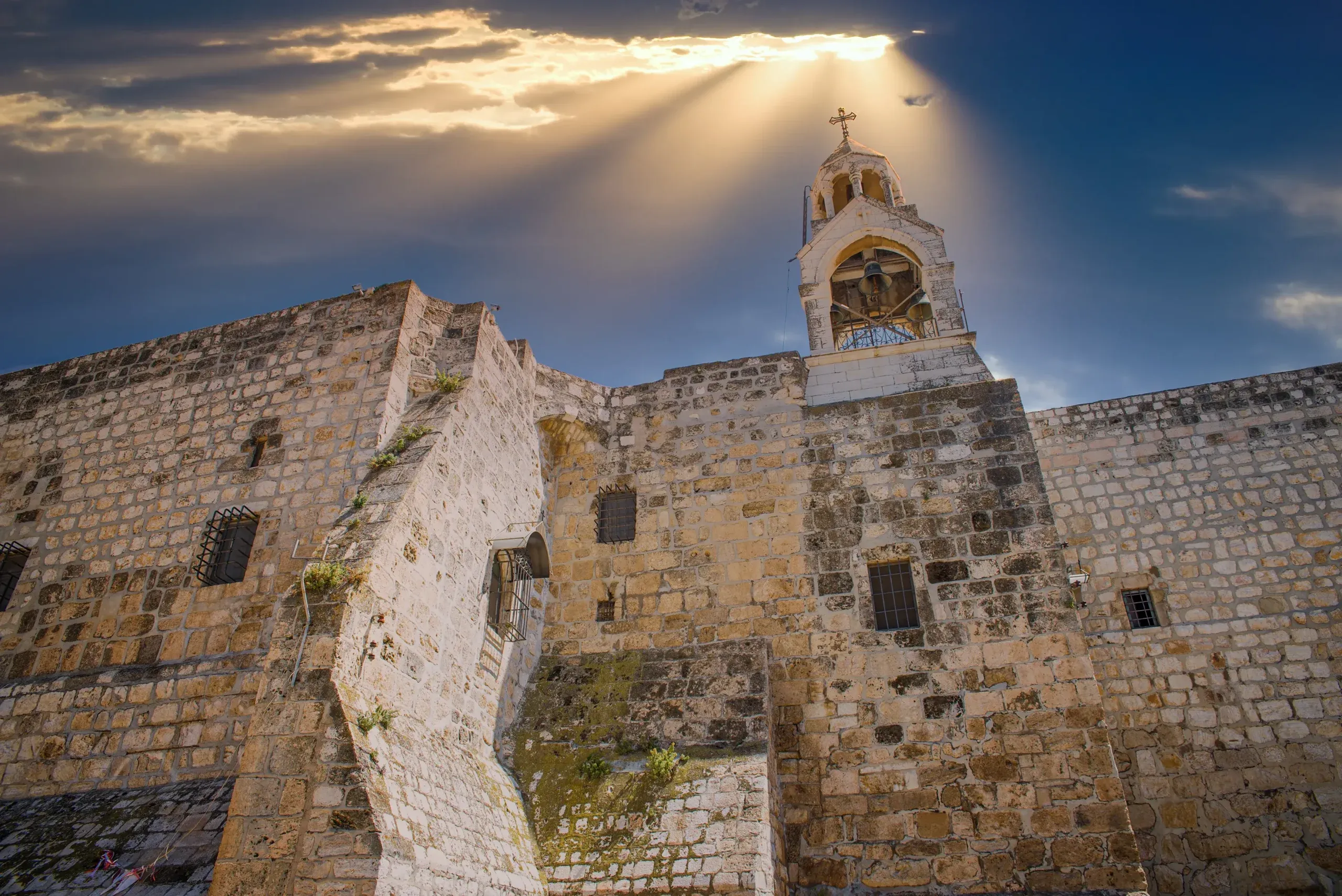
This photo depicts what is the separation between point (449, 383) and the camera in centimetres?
892

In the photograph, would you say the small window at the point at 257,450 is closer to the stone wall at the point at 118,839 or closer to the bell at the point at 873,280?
the stone wall at the point at 118,839

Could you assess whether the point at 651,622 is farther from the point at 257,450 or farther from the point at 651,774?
the point at 257,450

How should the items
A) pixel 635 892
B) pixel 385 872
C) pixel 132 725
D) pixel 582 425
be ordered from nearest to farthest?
pixel 385 872 < pixel 635 892 < pixel 132 725 < pixel 582 425

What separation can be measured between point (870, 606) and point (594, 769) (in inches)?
140

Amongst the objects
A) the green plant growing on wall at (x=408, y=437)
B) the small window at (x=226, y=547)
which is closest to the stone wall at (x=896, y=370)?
the green plant growing on wall at (x=408, y=437)

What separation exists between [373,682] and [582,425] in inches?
213

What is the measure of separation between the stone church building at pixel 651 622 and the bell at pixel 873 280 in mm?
1060

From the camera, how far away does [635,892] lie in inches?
274

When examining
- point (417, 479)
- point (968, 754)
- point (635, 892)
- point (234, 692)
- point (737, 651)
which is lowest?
point (635, 892)

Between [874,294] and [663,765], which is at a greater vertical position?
[874,294]

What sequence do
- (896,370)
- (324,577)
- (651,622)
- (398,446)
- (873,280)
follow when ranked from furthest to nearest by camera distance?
1. (873,280)
2. (896,370)
3. (651,622)
4. (398,446)
5. (324,577)

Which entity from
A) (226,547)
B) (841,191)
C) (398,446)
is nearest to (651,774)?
(398,446)

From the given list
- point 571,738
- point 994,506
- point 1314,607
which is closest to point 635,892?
point 571,738

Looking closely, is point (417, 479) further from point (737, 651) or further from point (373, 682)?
point (737, 651)
